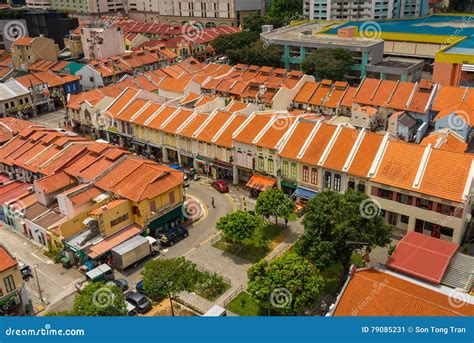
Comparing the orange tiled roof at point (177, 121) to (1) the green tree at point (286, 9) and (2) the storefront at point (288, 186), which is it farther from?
(1) the green tree at point (286, 9)

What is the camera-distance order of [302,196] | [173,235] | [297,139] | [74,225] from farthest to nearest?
[297,139] < [302,196] < [173,235] < [74,225]

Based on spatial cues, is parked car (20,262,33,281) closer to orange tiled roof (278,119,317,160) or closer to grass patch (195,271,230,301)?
grass patch (195,271,230,301)

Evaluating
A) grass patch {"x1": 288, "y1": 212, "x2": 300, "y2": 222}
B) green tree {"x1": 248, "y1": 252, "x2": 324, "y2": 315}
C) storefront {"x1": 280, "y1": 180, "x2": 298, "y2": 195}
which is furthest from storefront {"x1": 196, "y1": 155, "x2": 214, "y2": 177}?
green tree {"x1": 248, "y1": 252, "x2": 324, "y2": 315}

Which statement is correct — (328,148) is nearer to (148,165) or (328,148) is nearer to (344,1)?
(148,165)

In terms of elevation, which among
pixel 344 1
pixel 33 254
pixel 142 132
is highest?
pixel 344 1

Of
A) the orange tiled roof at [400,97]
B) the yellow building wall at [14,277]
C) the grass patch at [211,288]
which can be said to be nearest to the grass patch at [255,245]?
the grass patch at [211,288]

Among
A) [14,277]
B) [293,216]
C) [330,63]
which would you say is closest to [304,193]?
[293,216]

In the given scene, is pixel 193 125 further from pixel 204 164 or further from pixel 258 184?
pixel 258 184

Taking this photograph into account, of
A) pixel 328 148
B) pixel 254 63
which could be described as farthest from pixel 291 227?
pixel 254 63
